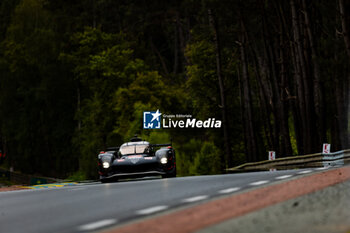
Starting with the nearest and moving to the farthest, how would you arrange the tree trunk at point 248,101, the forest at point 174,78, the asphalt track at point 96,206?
the asphalt track at point 96,206
the forest at point 174,78
the tree trunk at point 248,101

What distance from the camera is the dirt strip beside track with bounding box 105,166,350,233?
8.45m

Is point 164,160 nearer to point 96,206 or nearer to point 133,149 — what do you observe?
point 133,149

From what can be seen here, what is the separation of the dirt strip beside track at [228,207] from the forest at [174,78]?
15.6 m

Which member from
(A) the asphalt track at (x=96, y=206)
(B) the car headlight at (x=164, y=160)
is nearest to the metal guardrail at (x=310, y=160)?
(B) the car headlight at (x=164, y=160)

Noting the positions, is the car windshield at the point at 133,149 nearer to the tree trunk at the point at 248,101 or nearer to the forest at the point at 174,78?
the forest at the point at 174,78

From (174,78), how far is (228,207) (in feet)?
196

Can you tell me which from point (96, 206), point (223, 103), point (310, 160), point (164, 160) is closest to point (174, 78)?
point (223, 103)

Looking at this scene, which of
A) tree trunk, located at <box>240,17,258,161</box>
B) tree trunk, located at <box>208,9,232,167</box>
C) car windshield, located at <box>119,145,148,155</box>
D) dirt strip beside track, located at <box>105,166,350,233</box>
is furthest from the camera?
tree trunk, located at <box>208,9,232,167</box>

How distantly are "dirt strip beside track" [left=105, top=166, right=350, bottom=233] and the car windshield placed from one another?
10.0m

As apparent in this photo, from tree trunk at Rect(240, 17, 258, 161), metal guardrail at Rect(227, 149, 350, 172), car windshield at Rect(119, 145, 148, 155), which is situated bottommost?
metal guardrail at Rect(227, 149, 350, 172)

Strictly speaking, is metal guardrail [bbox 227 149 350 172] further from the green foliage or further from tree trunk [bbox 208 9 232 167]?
the green foliage

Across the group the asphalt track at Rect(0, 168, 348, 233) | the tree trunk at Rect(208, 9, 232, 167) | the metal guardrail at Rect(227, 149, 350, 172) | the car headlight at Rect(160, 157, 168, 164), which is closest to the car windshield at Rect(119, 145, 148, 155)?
the car headlight at Rect(160, 157, 168, 164)

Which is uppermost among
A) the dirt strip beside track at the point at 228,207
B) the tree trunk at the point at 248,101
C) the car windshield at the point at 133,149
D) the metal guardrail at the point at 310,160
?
the tree trunk at the point at 248,101

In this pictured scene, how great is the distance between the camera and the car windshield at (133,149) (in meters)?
23.8
